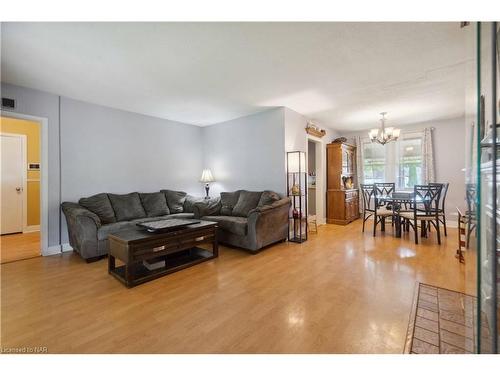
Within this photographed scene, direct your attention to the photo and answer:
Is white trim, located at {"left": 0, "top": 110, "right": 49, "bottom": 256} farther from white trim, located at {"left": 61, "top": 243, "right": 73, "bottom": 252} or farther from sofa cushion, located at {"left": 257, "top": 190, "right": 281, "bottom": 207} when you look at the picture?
sofa cushion, located at {"left": 257, "top": 190, "right": 281, "bottom": 207}

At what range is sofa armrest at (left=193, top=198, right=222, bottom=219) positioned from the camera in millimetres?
4184

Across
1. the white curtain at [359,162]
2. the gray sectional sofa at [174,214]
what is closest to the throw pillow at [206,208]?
the gray sectional sofa at [174,214]

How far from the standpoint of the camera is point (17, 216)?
464 centimetres

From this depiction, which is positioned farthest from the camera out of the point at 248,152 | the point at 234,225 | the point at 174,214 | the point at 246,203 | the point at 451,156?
the point at 451,156

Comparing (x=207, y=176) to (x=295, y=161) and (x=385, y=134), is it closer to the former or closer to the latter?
(x=295, y=161)

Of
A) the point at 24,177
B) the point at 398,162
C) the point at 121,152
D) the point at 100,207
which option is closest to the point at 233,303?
the point at 100,207

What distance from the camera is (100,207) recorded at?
11.5 ft

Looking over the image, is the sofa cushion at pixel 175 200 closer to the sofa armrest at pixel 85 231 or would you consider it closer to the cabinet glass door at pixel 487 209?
the sofa armrest at pixel 85 231

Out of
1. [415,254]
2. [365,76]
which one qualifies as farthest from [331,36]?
[415,254]

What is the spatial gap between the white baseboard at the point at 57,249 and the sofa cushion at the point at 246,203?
2640 mm

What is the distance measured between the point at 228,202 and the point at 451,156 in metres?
5.07

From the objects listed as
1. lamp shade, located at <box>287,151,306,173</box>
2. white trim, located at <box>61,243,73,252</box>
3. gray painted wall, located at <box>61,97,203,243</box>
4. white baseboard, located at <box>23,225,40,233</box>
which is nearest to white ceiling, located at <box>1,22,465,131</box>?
gray painted wall, located at <box>61,97,203,243</box>
